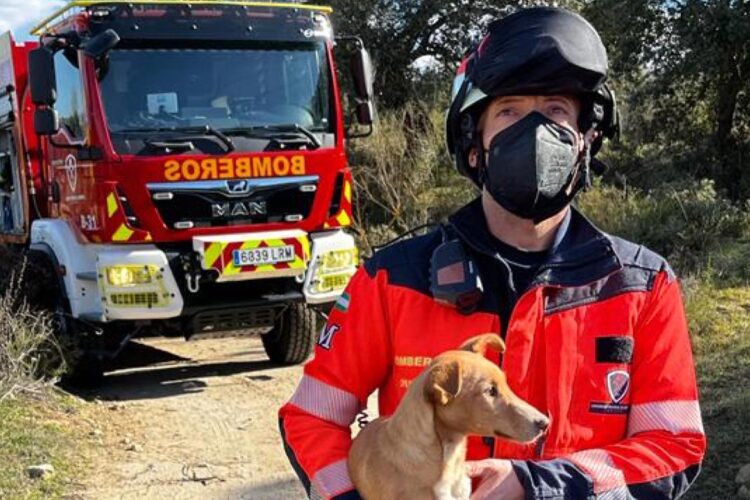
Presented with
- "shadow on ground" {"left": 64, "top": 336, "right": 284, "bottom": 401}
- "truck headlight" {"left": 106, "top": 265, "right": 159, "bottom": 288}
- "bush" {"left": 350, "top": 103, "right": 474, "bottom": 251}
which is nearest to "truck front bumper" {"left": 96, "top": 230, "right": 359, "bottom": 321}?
"truck headlight" {"left": 106, "top": 265, "right": 159, "bottom": 288}

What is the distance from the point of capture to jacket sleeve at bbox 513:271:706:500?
69.9 inches

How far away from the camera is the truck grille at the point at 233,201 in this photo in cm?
720

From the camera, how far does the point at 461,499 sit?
191 cm

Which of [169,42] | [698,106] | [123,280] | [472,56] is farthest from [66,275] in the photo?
[698,106]

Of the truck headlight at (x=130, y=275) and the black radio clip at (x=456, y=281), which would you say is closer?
the black radio clip at (x=456, y=281)

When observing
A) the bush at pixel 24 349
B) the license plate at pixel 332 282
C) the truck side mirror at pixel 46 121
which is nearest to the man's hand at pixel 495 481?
the bush at pixel 24 349

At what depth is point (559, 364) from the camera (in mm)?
1846

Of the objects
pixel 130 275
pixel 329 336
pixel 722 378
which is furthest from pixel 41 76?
pixel 329 336

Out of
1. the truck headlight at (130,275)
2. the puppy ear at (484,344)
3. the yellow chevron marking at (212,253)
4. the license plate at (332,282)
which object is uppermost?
the puppy ear at (484,344)

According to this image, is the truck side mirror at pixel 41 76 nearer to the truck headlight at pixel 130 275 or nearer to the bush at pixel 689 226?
the truck headlight at pixel 130 275

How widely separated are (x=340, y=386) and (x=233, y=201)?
555 cm

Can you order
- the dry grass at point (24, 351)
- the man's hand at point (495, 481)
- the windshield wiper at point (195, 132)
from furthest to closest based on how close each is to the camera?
the windshield wiper at point (195, 132) → the dry grass at point (24, 351) → the man's hand at point (495, 481)

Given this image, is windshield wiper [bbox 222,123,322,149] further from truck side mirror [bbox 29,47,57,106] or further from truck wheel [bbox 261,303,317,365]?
truck wheel [bbox 261,303,317,365]

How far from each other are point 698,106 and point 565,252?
44.7 ft
